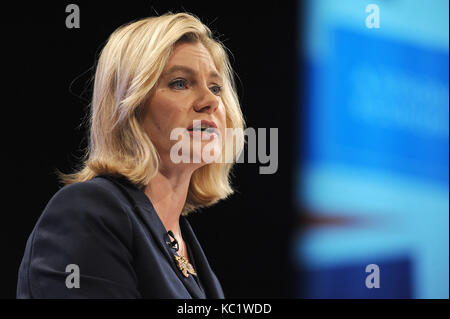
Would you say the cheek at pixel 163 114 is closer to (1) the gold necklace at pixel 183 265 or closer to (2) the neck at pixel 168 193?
(2) the neck at pixel 168 193

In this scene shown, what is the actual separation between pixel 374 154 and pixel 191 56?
1351mm

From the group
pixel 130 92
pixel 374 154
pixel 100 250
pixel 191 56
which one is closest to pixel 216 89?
pixel 191 56

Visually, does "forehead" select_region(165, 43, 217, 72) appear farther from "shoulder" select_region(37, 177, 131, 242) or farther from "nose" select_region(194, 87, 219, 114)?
"shoulder" select_region(37, 177, 131, 242)

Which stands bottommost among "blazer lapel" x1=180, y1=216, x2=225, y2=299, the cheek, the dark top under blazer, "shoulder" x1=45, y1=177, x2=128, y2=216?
"blazer lapel" x1=180, y1=216, x2=225, y2=299

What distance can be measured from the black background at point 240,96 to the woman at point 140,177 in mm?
355

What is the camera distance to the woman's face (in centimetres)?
152

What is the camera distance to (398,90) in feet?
8.86

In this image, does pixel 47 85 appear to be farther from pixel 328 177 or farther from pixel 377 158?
pixel 377 158

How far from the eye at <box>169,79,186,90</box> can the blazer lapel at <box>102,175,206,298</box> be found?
0.30 meters

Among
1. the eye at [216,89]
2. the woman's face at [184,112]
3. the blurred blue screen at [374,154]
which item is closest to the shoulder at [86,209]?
the woman's face at [184,112]

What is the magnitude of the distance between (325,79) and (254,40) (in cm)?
44

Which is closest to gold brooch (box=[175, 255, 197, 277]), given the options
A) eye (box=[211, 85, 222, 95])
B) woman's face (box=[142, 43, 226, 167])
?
woman's face (box=[142, 43, 226, 167])

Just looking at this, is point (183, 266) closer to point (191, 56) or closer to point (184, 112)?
point (184, 112)
